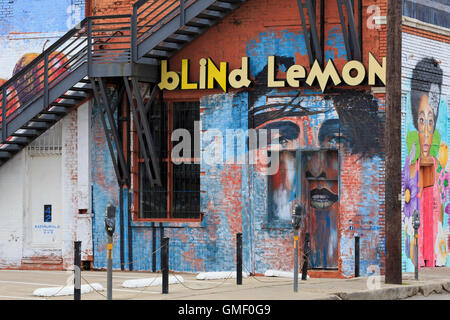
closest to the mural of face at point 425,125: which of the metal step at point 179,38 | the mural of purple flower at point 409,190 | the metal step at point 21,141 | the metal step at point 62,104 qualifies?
the mural of purple flower at point 409,190

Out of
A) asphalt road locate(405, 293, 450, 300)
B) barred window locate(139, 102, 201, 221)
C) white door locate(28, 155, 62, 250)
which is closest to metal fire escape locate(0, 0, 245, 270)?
barred window locate(139, 102, 201, 221)

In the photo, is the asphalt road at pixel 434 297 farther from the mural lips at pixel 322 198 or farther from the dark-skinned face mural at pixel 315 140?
the mural lips at pixel 322 198

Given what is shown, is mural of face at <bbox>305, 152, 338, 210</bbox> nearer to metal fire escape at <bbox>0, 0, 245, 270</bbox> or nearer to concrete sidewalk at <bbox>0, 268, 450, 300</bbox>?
concrete sidewalk at <bbox>0, 268, 450, 300</bbox>

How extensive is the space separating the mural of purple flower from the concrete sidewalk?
160 cm

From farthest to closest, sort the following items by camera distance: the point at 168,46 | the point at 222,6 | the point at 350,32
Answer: the point at 168,46 < the point at 222,6 < the point at 350,32

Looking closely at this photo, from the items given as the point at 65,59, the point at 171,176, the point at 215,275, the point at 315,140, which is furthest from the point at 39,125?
the point at 315,140

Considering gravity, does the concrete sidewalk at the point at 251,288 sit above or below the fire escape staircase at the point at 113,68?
below

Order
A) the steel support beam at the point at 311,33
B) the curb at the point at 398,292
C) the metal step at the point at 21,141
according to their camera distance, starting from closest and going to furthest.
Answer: the curb at the point at 398,292, the steel support beam at the point at 311,33, the metal step at the point at 21,141

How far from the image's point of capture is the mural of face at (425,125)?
2261cm

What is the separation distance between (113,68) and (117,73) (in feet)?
0.52

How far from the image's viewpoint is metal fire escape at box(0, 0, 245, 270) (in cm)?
2141

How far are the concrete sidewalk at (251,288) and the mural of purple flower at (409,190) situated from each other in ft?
5.25

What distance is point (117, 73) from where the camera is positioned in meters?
21.5

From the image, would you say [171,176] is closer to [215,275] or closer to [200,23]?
[215,275]
